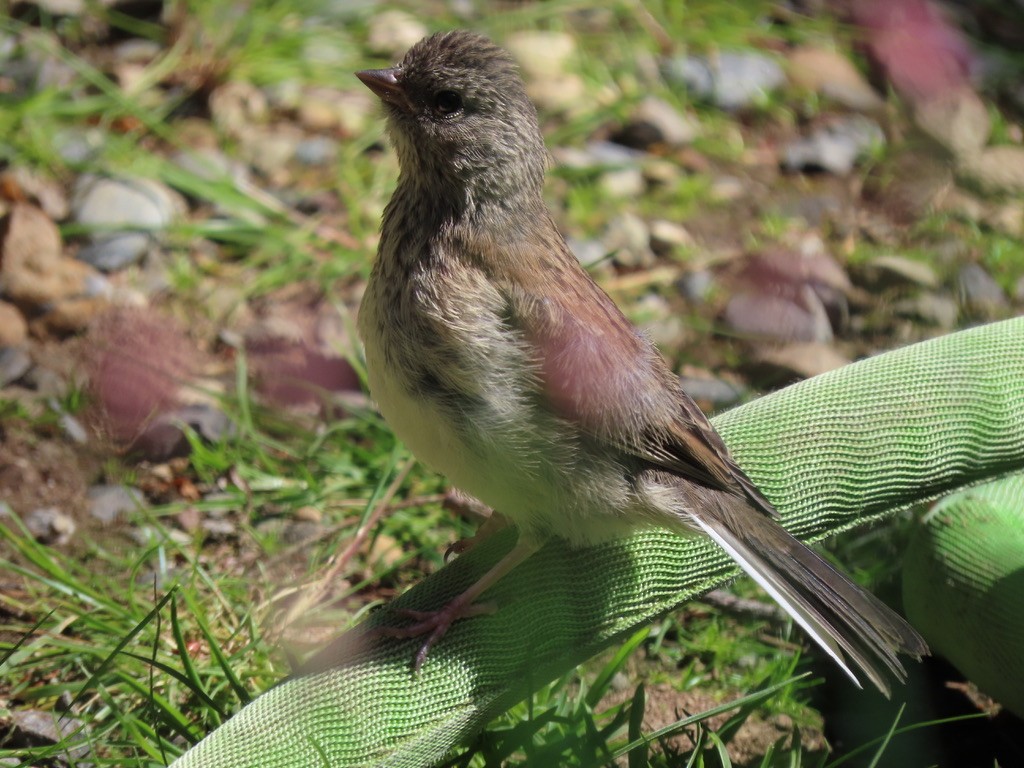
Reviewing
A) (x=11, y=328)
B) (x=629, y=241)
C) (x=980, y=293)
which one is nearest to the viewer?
(x=11, y=328)

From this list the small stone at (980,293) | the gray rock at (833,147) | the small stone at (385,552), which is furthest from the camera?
the gray rock at (833,147)

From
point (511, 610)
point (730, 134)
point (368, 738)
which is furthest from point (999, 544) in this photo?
point (730, 134)

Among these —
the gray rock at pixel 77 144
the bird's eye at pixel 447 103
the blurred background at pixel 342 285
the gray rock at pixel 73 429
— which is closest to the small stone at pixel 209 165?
the blurred background at pixel 342 285

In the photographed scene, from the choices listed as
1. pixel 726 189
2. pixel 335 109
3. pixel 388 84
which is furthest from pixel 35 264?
pixel 726 189

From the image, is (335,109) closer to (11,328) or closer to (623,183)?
(623,183)

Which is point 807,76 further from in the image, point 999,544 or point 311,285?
point 999,544

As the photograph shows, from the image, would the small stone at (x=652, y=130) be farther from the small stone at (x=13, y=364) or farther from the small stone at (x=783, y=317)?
the small stone at (x=13, y=364)
